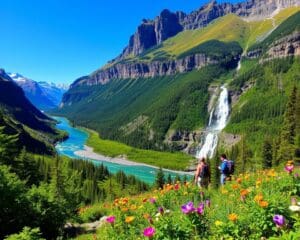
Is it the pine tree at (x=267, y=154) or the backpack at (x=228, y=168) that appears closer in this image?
the backpack at (x=228, y=168)

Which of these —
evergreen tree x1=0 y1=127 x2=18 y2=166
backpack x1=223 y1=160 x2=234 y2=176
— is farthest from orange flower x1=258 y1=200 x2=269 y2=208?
evergreen tree x1=0 y1=127 x2=18 y2=166

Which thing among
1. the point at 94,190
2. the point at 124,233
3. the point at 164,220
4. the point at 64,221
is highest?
the point at 164,220

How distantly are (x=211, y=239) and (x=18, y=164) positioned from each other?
53.3 metres

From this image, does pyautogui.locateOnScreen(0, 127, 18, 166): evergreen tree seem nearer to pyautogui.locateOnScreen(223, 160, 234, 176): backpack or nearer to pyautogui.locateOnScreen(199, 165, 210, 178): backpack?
pyautogui.locateOnScreen(199, 165, 210, 178): backpack

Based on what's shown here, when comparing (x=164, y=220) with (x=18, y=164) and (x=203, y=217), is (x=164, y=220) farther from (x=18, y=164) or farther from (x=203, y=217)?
(x=18, y=164)

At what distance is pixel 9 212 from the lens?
69.5 feet

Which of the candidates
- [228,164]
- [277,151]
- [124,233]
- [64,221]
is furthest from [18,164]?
[277,151]

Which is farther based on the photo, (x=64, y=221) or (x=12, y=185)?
(x=64, y=221)

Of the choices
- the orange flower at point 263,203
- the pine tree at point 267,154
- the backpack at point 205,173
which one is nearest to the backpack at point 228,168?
the backpack at point 205,173

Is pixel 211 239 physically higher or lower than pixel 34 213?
higher

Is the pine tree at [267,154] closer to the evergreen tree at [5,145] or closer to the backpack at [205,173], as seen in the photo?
the evergreen tree at [5,145]

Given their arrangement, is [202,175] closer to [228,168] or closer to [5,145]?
[228,168]

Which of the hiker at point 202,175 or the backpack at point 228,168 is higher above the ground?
the backpack at point 228,168

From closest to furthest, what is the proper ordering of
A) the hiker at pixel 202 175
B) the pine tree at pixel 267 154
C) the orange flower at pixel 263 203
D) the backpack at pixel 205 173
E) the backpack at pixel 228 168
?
the orange flower at pixel 263 203, the hiker at pixel 202 175, the backpack at pixel 205 173, the backpack at pixel 228 168, the pine tree at pixel 267 154
